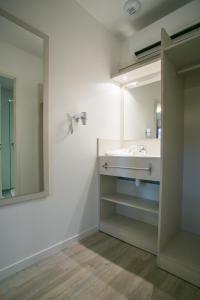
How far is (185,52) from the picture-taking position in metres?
1.43

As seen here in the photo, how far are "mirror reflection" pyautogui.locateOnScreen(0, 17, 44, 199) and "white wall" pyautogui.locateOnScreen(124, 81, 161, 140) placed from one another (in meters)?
1.24

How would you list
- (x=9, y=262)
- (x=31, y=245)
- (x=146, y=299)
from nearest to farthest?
(x=146, y=299)
(x=9, y=262)
(x=31, y=245)

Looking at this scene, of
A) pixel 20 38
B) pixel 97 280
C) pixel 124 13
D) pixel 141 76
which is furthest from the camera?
pixel 141 76

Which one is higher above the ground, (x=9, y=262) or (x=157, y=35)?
(x=157, y=35)

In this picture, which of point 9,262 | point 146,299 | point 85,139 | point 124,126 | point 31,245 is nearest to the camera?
point 146,299

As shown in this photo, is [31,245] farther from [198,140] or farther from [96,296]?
[198,140]

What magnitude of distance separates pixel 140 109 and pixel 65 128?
1.10 meters

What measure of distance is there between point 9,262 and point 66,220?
0.57 meters

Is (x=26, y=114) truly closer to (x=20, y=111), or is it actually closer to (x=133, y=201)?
(x=20, y=111)

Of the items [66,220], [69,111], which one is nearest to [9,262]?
[66,220]

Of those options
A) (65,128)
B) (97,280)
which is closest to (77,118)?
(65,128)

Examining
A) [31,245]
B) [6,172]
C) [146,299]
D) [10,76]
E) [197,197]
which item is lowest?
[146,299]

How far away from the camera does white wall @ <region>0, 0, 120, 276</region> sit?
140 cm

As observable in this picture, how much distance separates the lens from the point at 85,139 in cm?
190
